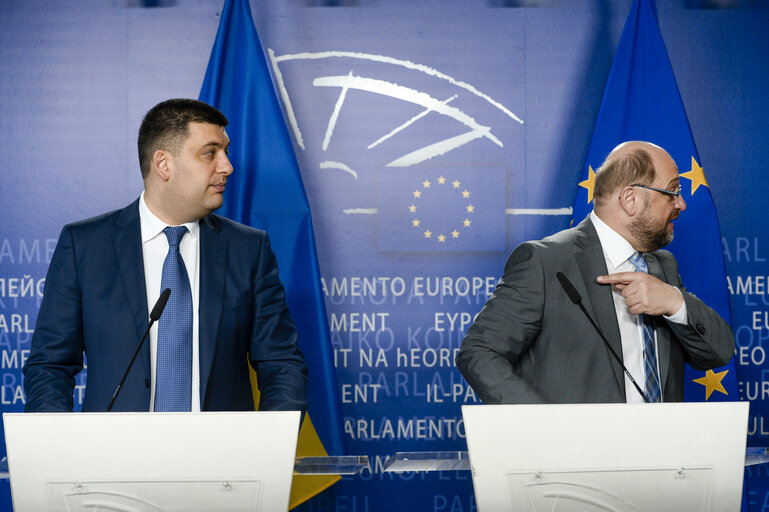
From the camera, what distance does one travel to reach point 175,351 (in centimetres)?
246

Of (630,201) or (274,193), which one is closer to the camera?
(630,201)

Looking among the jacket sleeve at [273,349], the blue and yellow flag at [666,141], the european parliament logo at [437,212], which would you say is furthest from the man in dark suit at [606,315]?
the european parliament logo at [437,212]

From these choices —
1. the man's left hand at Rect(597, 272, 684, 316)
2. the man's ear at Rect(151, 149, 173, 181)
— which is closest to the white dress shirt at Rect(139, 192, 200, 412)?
the man's ear at Rect(151, 149, 173, 181)

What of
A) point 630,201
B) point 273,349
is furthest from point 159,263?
point 630,201

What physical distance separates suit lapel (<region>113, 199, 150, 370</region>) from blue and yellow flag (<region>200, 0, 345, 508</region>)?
917mm

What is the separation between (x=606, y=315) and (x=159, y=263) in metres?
1.43

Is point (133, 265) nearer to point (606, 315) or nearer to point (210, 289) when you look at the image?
point (210, 289)

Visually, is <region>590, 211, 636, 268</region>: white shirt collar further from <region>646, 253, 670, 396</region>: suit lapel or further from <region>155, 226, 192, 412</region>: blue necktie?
<region>155, 226, 192, 412</region>: blue necktie

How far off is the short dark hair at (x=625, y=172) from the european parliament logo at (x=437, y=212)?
3.57 ft

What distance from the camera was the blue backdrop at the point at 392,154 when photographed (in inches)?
148

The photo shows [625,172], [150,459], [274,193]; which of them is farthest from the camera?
[274,193]

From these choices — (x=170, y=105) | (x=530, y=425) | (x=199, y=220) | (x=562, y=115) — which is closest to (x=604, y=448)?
(x=530, y=425)

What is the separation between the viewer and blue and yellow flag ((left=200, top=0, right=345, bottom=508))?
349cm

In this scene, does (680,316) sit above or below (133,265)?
below
